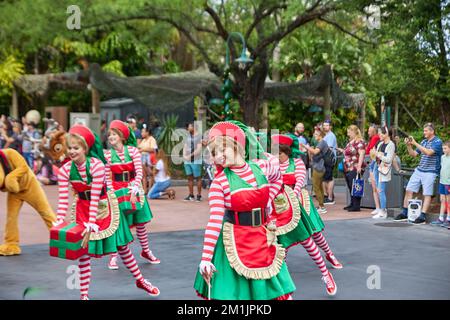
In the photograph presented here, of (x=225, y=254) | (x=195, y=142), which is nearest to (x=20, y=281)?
(x=225, y=254)

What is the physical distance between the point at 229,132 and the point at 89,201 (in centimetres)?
232

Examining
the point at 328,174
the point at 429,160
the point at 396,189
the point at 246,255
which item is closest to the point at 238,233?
the point at 246,255

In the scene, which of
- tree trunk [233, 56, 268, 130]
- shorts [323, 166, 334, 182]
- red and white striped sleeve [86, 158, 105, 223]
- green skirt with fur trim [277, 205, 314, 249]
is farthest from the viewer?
tree trunk [233, 56, 268, 130]

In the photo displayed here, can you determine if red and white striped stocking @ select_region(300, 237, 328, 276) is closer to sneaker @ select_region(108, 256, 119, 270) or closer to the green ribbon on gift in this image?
the green ribbon on gift

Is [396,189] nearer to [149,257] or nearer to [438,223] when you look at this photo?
[438,223]

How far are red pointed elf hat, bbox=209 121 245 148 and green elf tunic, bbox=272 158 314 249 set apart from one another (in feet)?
7.72

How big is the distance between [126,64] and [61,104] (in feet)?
11.1

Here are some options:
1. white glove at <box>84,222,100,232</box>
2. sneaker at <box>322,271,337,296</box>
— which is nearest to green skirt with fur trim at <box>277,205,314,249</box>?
sneaker at <box>322,271,337,296</box>

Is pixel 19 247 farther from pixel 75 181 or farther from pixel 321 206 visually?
pixel 321 206

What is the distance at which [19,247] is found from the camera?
10.6 meters

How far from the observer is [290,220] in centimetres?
814

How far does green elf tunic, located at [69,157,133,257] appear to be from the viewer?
742 centimetres

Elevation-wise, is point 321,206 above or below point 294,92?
below

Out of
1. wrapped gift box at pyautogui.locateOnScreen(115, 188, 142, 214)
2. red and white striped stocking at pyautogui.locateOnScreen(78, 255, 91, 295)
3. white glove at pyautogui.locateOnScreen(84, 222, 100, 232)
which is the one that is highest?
wrapped gift box at pyautogui.locateOnScreen(115, 188, 142, 214)
